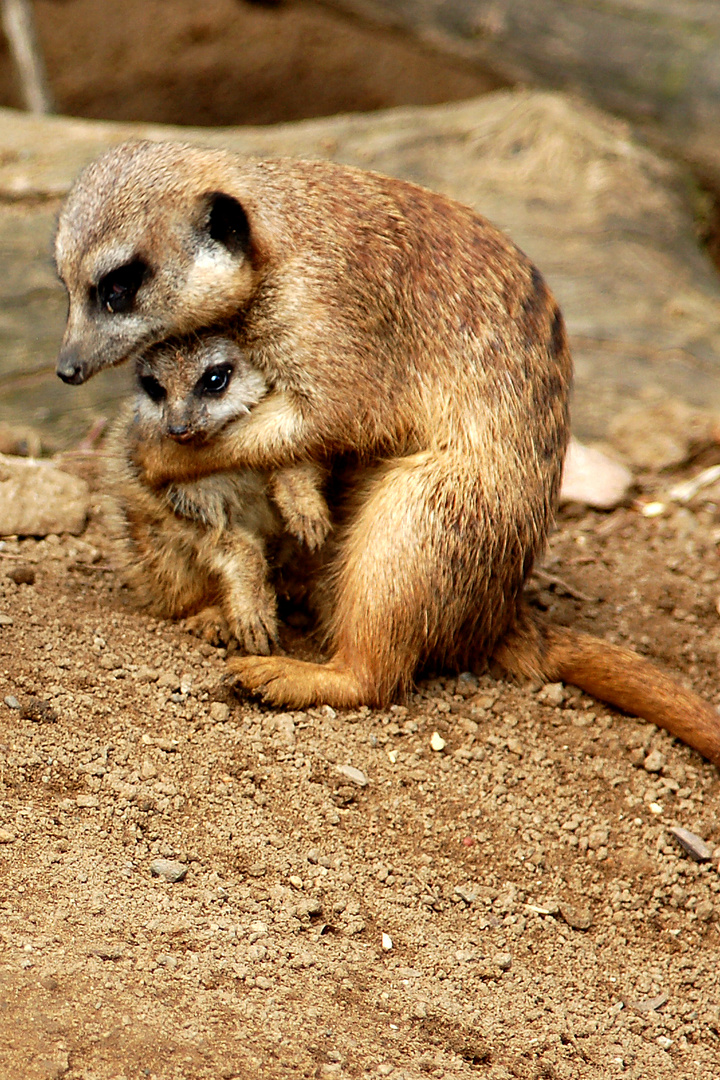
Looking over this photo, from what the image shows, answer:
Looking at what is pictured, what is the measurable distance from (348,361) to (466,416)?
0.44m

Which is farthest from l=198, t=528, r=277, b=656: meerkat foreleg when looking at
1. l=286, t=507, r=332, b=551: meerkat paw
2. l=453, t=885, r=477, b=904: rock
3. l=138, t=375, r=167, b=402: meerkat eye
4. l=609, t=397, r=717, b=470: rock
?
l=609, t=397, r=717, b=470: rock

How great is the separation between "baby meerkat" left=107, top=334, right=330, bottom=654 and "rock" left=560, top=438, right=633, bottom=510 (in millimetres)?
1991

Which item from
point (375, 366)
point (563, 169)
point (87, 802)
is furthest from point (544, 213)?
point (87, 802)

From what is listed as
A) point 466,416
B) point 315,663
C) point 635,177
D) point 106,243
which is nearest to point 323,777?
point 315,663

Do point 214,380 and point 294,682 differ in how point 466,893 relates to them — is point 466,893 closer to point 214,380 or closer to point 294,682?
point 294,682

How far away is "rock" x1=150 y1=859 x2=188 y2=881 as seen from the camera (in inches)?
113

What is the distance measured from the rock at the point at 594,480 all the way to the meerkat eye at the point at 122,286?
2603 mm

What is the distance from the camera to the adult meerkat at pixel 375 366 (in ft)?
11.0

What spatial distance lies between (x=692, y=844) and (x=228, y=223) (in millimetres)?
2338

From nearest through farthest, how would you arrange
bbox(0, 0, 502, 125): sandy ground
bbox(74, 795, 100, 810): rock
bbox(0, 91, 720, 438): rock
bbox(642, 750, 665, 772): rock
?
bbox(74, 795, 100, 810): rock < bbox(642, 750, 665, 772): rock < bbox(0, 91, 720, 438): rock < bbox(0, 0, 502, 125): sandy ground

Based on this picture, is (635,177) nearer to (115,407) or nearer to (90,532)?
(115,407)

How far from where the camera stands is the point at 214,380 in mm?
3508

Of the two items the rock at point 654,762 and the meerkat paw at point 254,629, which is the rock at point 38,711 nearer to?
the meerkat paw at point 254,629

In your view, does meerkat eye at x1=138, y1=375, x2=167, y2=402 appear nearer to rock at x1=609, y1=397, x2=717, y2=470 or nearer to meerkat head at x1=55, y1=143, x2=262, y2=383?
meerkat head at x1=55, y1=143, x2=262, y2=383
